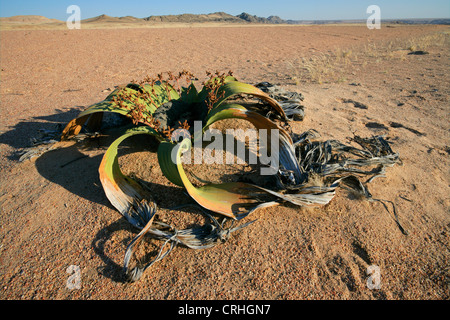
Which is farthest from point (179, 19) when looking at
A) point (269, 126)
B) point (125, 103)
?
point (269, 126)

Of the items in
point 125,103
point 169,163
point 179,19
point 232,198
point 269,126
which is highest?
point 179,19

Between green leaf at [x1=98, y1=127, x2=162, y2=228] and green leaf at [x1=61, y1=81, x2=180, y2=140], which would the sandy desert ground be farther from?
green leaf at [x1=61, y1=81, x2=180, y2=140]

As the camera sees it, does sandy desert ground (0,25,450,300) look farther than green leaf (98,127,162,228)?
No

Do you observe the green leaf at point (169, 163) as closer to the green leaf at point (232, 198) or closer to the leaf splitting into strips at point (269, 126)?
the green leaf at point (232, 198)

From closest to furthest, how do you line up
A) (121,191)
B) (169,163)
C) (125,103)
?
(169,163)
(121,191)
(125,103)

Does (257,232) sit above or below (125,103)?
below

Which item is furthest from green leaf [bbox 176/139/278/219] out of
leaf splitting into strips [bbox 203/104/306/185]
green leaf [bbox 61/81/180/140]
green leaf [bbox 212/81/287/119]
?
green leaf [bbox 61/81/180/140]

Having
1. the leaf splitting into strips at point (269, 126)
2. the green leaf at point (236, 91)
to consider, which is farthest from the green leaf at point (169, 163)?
the green leaf at point (236, 91)

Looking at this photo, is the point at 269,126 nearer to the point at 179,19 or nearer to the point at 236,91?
the point at 236,91

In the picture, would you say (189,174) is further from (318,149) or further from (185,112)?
(318,149)

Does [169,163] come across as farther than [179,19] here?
No

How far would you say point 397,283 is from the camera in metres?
1.38

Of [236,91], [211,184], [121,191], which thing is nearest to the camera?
[121,191]
